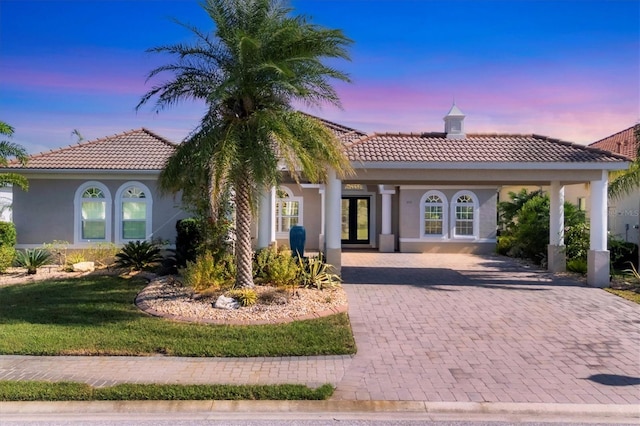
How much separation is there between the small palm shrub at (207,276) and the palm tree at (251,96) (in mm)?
767

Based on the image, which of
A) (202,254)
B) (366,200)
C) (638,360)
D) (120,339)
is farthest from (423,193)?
(120,339)

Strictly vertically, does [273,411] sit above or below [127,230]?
below

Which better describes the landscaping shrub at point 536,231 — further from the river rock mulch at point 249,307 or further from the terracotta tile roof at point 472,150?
the river rock mulch at point 249,307

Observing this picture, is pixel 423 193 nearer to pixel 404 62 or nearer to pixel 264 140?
pixel 404 62

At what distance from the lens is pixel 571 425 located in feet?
16.9

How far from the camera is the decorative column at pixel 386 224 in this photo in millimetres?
21281

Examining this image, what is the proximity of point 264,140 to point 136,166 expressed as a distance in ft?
26.5

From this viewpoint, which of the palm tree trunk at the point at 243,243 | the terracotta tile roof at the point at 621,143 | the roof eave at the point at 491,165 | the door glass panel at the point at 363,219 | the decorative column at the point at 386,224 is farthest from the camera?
the door glass panel at the point at 363,219

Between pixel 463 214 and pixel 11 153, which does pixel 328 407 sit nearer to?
pixel 11 153

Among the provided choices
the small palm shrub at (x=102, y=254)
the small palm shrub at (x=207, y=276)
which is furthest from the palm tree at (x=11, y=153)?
the small palm shrub at (x=207, y=276)

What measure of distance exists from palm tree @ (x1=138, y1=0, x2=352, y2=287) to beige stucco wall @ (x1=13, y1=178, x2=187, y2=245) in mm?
6046

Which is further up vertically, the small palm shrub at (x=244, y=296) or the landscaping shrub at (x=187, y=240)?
the landscaping shrub at (x=187, y=240)

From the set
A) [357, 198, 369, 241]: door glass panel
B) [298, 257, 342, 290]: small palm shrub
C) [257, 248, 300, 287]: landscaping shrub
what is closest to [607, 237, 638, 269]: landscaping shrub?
[298, 257, 342, 290]: small palm shrub

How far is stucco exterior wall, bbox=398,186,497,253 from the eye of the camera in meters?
21.0
